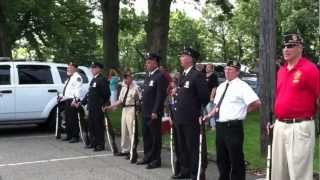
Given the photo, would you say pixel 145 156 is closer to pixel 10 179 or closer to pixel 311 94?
pixel 10 179

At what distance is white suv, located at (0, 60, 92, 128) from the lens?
14414 millimetres

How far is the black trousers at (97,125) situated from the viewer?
1215 cm

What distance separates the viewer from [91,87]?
1217cm

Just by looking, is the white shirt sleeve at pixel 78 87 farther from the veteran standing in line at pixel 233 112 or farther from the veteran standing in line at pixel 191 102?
the veteran standing in line at pixel 233 112

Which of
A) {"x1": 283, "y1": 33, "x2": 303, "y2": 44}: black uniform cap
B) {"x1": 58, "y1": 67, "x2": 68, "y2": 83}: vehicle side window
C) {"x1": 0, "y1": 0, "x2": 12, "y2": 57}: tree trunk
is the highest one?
{"x1": 0, "y1": 0, "x2": 12, "y2": 57}: tree trunk

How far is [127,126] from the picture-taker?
11.2m

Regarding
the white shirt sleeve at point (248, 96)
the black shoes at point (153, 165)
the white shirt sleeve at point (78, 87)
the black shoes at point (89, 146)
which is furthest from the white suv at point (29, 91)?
the white shirt sleeve at point (248, 96)

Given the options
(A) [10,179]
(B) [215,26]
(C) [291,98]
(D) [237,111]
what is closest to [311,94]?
(C) [291,98]

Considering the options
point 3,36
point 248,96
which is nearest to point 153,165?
point 248,96

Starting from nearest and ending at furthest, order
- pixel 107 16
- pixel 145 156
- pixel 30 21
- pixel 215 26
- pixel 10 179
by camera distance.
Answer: pixel 10 179 < pixel 145 156 < pixel 107 16 < pixel 30 21 < pixel 215 26

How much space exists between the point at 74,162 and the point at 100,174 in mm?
1365

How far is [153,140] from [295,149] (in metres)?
4.12

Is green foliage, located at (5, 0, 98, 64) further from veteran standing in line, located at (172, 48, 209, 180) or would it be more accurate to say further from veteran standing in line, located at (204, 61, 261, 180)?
veteran standing in line, located at (204, 61, 261, 180)

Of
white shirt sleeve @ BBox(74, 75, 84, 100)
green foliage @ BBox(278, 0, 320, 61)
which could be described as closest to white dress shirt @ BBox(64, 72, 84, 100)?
Result: white shirt sleeve @ BBox(74, 75, 84, 100)
